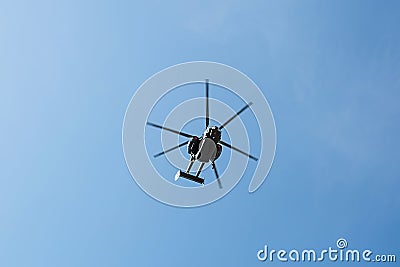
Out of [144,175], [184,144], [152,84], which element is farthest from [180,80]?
[144,175]

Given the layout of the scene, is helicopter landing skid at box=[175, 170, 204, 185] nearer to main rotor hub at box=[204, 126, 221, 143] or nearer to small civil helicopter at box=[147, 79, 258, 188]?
small civil helicopter at box=[147, 79, 258, 188]

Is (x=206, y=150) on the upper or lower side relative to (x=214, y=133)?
lower

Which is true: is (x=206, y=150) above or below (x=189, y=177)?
above

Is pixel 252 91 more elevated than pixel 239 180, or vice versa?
pixel 252 91

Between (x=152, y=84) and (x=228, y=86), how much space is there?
449cm

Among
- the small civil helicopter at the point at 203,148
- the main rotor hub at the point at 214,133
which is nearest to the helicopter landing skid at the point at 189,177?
the small civil helicopter at the point at 203,148

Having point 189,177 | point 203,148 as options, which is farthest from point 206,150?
point 189,177

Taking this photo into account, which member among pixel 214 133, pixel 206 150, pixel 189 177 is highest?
pixel 214 133

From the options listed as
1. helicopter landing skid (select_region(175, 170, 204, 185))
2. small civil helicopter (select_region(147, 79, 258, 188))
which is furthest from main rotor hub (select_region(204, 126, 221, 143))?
helicopter landing skid (select_region(175, 170, 204, 185))

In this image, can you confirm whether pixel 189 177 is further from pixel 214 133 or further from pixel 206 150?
pixel 214 133

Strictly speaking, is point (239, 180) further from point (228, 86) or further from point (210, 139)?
point (228, 86)

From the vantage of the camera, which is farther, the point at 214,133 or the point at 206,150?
the point at 214,133

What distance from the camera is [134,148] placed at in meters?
23.8

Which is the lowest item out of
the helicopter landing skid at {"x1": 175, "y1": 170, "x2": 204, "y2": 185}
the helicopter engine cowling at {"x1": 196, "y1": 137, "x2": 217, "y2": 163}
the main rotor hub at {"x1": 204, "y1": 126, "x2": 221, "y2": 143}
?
the helicopter landing skid at {"x1": 175, "y1": 170, "x2": 204, "y2": 185}
